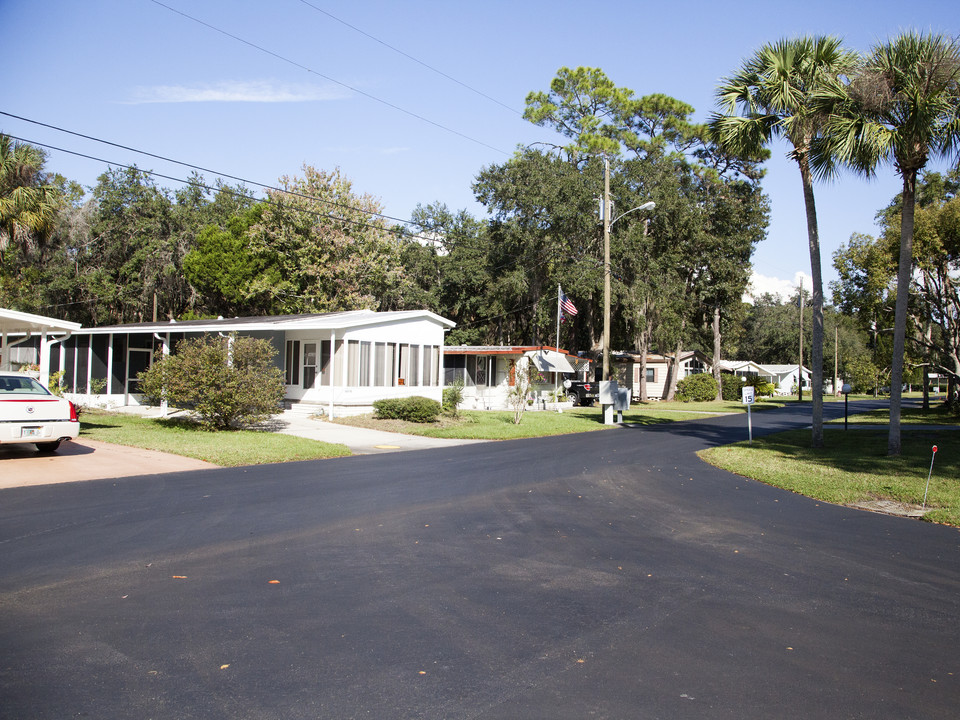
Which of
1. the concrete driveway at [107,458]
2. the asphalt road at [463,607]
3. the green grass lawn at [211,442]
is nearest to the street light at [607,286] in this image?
the concrete driveway at [107,458]

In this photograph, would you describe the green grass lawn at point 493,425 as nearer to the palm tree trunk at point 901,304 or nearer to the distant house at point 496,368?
the distant house at point 496,368

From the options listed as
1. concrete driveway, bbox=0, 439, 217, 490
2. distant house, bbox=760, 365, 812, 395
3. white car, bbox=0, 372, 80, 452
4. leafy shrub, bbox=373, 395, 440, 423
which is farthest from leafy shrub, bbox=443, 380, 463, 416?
distant house, bbox=760, 365, 812, 395

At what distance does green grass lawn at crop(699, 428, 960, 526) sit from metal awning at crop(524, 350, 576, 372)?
15.2 m

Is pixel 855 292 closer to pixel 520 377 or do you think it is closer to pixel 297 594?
pixel 520 377

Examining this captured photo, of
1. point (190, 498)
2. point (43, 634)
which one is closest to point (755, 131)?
point (190, 498)

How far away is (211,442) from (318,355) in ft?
30.8

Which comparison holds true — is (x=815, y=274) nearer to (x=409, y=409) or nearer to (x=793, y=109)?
(x=793, y=109)

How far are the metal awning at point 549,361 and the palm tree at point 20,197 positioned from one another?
68.9 ft

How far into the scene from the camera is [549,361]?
36344mm

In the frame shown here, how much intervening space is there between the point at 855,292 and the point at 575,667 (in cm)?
3069

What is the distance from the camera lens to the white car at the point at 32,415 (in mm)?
12680

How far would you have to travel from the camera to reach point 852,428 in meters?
25.7

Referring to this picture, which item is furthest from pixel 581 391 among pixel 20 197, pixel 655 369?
pixel 20 197

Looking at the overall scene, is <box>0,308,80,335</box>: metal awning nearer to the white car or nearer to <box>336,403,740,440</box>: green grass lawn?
the white car
